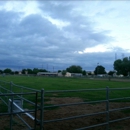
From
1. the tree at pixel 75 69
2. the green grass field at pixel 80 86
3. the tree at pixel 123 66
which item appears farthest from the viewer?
the tree at pixel 75 69

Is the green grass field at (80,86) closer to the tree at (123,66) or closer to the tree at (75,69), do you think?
the tree at (123,66)

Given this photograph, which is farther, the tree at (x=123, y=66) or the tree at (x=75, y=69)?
the tree at (x=75, y=69)

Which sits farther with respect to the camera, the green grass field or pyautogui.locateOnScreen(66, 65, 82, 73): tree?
pyautogui.locateOnScreen(66, 65, 82, 73): tree

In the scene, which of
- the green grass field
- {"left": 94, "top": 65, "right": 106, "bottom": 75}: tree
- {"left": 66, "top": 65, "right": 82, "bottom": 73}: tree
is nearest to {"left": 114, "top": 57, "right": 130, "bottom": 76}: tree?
the green grass field

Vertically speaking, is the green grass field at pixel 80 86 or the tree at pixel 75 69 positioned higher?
the tree at pixel 75 69

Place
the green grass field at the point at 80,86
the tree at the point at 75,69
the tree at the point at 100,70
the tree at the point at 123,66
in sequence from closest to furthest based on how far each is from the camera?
the green grass field at the point at 80,86 < the tree at the point at 123,66 < the tree at the point at 100,70 < the tree at the point at 75,69

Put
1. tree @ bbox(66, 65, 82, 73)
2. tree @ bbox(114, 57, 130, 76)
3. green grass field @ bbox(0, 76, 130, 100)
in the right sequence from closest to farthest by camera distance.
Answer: green grass field @ bbox(0, 76, 130, 100) < tree @ bbox(114, 57, 130, 76) < tree @ bbox(66, 65, 82, 73)

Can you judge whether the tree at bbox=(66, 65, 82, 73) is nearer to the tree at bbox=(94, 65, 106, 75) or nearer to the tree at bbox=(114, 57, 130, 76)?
the tree at bbox=(94, 65, 106, 75)

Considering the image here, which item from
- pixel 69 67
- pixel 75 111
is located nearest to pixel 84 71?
pixel 69 67

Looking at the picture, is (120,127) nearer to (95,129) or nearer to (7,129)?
(95,129)

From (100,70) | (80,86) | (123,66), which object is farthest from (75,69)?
(80,86)

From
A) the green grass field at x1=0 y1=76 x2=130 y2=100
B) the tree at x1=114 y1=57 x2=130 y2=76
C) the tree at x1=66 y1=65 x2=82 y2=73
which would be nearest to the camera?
the green grass field at x1=0 y1=76 x2=130 y2=100

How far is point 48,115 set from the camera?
359 inches

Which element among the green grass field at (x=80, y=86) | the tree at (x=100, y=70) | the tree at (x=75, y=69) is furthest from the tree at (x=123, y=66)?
the tree at (x=75, y=69)
